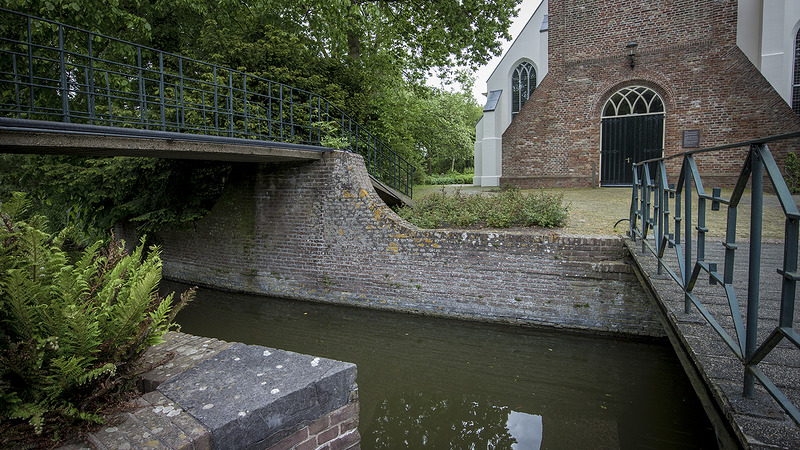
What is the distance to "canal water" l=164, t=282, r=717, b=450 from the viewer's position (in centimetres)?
399

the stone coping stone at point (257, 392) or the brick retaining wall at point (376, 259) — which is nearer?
the stone coping stone at point (257, 392)

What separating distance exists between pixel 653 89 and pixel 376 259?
10.8 meters

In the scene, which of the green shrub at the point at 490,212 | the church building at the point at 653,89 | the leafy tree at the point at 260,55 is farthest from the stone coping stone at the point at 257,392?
the church building at the point at 653,89

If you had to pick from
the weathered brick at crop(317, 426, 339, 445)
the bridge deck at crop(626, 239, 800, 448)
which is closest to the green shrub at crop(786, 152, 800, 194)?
the bridge deck at crop(626, 239, 800, 448)

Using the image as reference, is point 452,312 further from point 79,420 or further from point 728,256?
point 79,420

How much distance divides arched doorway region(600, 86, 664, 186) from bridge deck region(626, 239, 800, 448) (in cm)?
1080

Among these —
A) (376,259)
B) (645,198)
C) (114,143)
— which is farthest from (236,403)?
(376,259)

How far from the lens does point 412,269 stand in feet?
24.0

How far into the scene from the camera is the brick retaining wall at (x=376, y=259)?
6211mm

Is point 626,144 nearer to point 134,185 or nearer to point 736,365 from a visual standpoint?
point 736,365

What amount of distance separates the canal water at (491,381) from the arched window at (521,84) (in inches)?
553

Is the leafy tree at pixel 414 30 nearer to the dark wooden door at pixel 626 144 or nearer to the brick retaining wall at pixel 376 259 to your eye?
the dark wooden door at pixel 626 144

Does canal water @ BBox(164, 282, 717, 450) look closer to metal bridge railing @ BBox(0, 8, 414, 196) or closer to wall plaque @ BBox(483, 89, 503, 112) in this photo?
metal bridge railing @ BBox(0, 8, 414, 196)

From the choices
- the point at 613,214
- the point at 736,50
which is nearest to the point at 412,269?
the point at 613,214
